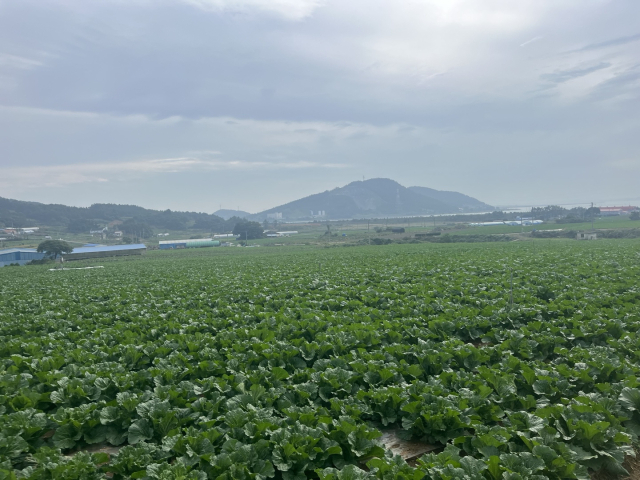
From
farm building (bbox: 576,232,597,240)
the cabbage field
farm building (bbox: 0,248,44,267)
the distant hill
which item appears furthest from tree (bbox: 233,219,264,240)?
the cabbage field

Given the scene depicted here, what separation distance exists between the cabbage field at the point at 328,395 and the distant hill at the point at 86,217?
162m

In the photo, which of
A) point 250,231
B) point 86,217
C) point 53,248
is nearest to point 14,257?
point 53,248

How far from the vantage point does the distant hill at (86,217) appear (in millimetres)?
151875

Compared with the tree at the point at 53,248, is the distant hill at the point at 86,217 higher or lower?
higher

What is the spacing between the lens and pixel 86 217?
169 meters

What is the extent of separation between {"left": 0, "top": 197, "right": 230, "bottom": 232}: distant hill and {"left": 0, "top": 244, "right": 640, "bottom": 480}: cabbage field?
6368 inches

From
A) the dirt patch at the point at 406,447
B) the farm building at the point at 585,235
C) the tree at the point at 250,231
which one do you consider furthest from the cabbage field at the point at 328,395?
the tree at the point at 250,231

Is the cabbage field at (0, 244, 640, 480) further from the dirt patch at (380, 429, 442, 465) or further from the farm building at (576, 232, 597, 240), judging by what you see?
the farm building at (576, 232, 597, 240)

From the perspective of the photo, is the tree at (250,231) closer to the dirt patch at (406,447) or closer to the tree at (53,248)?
the tree at (53,248)

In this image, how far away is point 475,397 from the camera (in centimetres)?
546

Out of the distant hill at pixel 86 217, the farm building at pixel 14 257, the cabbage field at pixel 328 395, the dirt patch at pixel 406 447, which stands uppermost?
the distant hill at pixel 86 217

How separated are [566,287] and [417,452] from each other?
11.0 metres

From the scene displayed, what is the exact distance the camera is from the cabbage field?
169 inches

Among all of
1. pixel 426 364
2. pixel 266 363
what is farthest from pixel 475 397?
pixel 266 363
